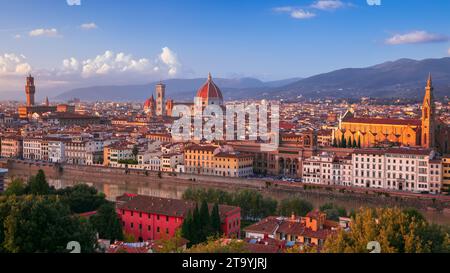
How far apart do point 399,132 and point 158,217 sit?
312 inches

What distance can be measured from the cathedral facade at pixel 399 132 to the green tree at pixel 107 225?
7485 millimetres

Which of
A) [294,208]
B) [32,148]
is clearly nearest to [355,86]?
[32,148]

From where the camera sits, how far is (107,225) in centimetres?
487

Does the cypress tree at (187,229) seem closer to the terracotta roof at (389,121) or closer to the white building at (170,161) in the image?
the white building at (170,161)

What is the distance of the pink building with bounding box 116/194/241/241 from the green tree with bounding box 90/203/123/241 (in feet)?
1.87

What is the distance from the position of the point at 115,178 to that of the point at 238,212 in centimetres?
601

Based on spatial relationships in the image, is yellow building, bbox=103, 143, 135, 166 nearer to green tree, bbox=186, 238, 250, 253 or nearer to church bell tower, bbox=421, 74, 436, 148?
church bell tower, bbox=421, 74, 436, 148

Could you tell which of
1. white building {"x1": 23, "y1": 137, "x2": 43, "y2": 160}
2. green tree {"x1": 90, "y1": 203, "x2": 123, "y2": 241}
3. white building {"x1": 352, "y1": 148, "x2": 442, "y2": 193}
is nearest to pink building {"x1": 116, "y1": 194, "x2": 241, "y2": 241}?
green tree {"x1": 90, "y1": 203, "x2": 123, "y2": 241}

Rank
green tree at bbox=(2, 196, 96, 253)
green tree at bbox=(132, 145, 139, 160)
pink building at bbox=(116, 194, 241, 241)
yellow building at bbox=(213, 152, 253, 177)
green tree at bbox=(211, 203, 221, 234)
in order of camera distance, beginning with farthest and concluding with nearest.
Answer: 1. green tree at bbox=(132, 145, 139, 160)
2. yellow building at bbox=(213, 152, 253, 177)
3. pink building at bbox=(116, 194, 241, 241)
4. green tree at bbox=(211, 203, 221, 234)
5. green tree at bbox=(2, 196, 96, 253)

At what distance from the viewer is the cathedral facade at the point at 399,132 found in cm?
1101

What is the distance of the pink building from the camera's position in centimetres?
536

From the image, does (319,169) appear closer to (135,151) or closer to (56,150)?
(135,151)

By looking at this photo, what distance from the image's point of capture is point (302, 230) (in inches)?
186
